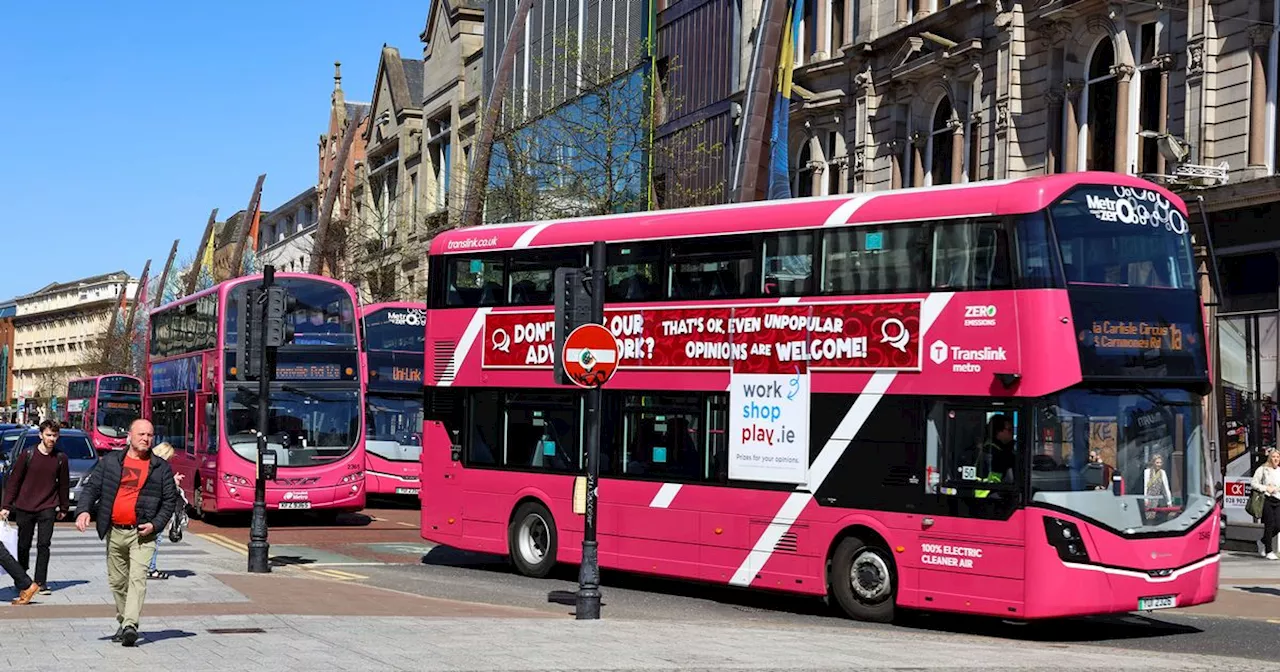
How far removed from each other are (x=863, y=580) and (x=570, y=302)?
13.2 ft

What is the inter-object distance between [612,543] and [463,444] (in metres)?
3.15

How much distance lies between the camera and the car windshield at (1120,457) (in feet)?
51.2

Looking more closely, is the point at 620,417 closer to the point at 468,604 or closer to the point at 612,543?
the point at 612,543

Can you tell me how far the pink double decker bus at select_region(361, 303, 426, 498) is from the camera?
121ft

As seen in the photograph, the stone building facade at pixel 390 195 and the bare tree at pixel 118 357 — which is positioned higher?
the stone building facade at pixel 390 195

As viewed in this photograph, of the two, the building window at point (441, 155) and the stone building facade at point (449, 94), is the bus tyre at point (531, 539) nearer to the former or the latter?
the stone building facade at point (449, 94)

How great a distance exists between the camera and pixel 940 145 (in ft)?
119

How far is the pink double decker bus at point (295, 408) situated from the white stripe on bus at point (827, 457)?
1376 cm

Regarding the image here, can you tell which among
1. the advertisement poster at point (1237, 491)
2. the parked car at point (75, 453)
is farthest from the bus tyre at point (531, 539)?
the parked car at point (75, 453)

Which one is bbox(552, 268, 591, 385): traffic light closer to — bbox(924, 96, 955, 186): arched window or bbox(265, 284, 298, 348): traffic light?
bbox(265, 284, 298, 348): traffic light

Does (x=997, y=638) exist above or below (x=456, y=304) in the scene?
below

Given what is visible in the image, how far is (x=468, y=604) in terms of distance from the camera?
17906mm

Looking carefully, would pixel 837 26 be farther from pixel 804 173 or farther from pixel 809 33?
pixel 804 173

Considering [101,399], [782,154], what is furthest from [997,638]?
[101,399]
